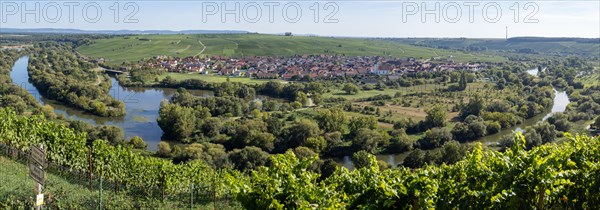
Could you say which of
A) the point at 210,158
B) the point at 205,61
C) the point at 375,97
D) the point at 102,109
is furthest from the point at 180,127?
the point at 205,61

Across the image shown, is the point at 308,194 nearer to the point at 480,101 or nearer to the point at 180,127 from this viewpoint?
the point at 180,127

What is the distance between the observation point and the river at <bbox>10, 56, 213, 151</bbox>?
37.2 metres

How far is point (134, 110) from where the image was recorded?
1831 inches

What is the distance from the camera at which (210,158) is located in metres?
26.4

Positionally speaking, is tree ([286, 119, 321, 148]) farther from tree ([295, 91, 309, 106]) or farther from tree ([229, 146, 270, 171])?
tree ([295, 91, 309, 106])

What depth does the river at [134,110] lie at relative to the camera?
37188mm

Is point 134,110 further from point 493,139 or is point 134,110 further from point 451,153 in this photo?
point 493,139

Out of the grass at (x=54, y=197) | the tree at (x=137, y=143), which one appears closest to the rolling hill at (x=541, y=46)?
the tree at (x=137, y=143)

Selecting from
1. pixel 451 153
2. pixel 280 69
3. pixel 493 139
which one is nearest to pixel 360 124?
pixel 451 153

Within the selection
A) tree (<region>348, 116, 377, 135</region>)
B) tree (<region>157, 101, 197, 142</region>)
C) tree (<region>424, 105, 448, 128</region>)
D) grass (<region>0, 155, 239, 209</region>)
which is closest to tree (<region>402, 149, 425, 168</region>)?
tree (<region>348, 116, 377, 135</region>)

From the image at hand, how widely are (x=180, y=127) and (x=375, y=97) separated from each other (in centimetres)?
2842

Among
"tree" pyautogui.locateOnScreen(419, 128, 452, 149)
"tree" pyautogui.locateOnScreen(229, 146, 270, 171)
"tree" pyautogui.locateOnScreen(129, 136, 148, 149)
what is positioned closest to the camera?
"tree" pyautogui.locateOnScreen(229, 146, 270, 171)

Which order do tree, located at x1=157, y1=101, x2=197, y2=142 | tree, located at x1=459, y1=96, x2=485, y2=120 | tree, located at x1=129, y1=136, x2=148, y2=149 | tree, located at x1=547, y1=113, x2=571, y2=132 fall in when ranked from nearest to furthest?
1. tree, located at x1=129, y1=136, x2=148, y2=149
2. tree, located at x1=157, y1=101, x2=197, y2=142
3. tree, located at x1=547, y1=113, x2=571, y2=132
4. tree, located at x1=459, y1=96, x2=485, y2=120

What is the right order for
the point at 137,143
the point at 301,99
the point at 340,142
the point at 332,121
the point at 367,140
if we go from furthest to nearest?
the point at 301,99, the point at 332,121, the point at 340,142, the point at 367,140, the point at 137,143
